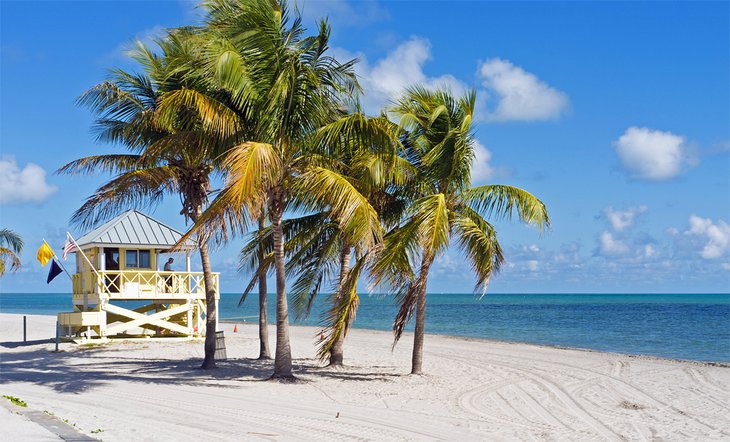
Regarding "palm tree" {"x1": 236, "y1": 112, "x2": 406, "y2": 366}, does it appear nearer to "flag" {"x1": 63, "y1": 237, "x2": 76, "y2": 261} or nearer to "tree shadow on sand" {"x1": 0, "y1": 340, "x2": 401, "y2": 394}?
"tree shadow on sand" {"x1": 0, "y1": 340, "x2": 401, "y2": 394}

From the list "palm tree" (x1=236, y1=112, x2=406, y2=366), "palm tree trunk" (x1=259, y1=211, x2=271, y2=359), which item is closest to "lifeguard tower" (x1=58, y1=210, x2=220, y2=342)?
"palm tree trunk" (x1=259, y1=211, x2=271, y2=359)

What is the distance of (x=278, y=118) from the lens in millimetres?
14125

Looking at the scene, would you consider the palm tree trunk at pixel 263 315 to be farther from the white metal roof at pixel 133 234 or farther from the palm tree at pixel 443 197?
the white metal roof at pixel 133 234

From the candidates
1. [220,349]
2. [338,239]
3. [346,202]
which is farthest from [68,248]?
[346,202]

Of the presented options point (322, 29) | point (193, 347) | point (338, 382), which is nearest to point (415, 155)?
point (322, 29)

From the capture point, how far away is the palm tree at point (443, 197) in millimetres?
14602

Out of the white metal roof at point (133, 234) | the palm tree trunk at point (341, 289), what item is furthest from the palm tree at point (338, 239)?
the white metal roof at point (133, 234)

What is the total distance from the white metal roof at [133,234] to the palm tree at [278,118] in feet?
32.1

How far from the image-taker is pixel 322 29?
14023mm

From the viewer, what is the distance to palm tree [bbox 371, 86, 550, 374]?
47.9ft

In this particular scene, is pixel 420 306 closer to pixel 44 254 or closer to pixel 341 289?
pixel 341 289

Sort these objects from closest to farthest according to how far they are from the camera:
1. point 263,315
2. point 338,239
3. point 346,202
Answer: point 346,202 < point 338,239 < point 263,315

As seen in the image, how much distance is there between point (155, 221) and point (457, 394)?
14.6 m

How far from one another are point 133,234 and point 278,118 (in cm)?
1202
